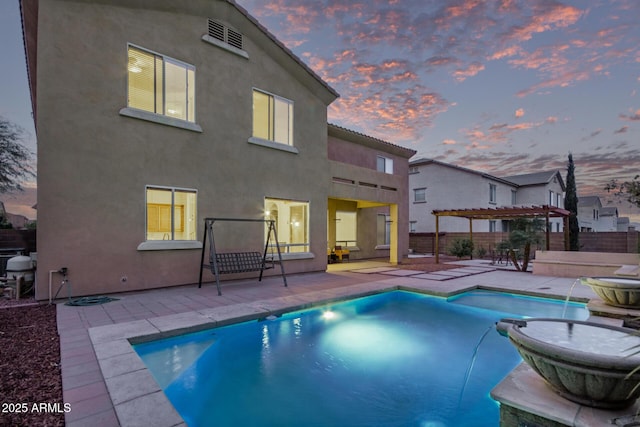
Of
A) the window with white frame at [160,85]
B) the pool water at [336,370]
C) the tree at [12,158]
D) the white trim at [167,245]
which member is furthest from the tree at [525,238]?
the tree at [12,158]

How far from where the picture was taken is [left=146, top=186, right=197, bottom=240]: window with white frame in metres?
7.81

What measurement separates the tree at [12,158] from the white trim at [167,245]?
16.0 metres

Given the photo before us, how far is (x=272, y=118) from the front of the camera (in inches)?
416

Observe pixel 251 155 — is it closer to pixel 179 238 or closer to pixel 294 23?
pixel 179 238

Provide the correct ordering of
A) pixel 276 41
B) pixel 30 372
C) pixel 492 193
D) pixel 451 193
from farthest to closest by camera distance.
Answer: pixel 492 193 → pixel 451 193 → pixel 276 41 → pixel 30 372

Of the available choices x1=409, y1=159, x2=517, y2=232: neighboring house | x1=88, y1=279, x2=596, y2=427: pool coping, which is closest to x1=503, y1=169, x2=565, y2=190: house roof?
x1=409, y1=159, x2=517, y2=232: neighboring house

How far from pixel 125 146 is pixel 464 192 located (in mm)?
22352

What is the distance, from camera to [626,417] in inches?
71.6

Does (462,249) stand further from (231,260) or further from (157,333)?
(157,333)

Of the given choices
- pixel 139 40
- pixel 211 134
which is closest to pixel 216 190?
pixel 211 134

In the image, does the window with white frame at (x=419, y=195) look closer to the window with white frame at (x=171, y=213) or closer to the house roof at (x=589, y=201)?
the window with white frame at (x=171, y=213)

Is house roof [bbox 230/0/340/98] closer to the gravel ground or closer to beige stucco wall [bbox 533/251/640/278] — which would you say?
the gravel ground

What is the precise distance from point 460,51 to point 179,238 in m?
12.1

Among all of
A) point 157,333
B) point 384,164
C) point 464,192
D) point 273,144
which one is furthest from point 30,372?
point 464,192
